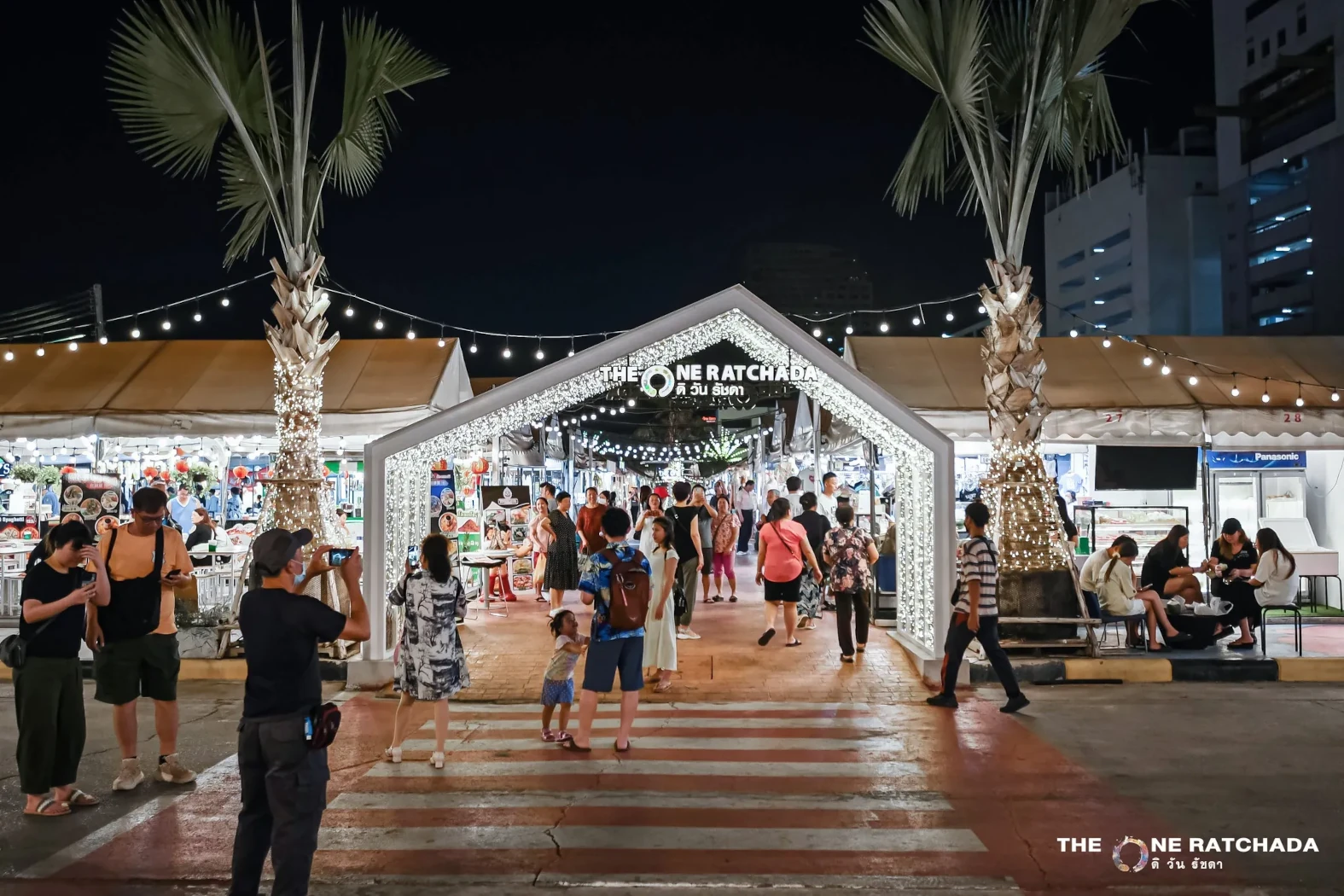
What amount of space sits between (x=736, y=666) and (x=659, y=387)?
3.11m

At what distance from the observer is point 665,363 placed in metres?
10.2

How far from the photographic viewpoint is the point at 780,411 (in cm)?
2195

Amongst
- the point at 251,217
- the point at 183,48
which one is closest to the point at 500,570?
the point at 251,217

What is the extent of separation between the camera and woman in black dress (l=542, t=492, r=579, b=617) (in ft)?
42.5

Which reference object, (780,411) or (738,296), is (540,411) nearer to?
(738,296)

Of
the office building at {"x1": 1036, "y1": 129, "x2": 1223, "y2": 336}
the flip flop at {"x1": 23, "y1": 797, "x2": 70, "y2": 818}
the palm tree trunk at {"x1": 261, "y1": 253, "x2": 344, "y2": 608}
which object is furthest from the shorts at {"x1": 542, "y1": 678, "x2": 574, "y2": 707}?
A: the office building at {"x1": 1036, "y1": 129, "x2": 1223, "y2": 336}

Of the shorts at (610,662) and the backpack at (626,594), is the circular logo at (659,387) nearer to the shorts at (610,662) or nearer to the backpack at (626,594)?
the backpack at (626,594)

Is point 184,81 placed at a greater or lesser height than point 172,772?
greater

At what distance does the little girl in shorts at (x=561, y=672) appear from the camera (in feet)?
23.7

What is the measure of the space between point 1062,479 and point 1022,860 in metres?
12.0

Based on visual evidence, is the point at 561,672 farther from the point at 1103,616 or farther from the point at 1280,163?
the point at 1280,163

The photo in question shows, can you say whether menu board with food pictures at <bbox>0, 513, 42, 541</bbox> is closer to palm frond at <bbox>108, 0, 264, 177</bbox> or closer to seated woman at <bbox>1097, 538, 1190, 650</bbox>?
palm frond at <bbox>108, 0, 264, 177</bbox>

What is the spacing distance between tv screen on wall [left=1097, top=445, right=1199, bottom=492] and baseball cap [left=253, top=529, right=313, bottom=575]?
13412 mm

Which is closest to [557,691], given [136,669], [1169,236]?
[136,669]
